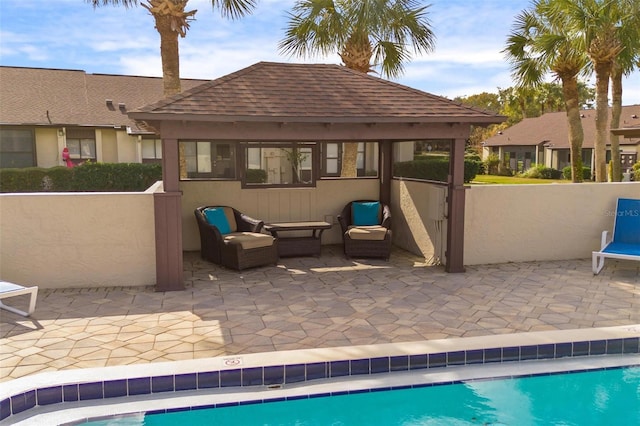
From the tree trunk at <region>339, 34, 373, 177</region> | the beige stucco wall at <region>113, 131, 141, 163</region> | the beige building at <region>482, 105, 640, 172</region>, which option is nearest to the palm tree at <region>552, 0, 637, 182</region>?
the tree trunk at <region>339, 34, 373, 177</region>

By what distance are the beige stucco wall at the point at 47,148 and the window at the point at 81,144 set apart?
0.54m

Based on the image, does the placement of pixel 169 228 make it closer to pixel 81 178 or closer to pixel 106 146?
pixel 81 178

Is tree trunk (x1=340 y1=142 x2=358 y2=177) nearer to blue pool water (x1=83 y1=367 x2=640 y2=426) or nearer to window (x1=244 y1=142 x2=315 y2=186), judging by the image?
window (x1=244 y1=142 x2=315 y2=186)

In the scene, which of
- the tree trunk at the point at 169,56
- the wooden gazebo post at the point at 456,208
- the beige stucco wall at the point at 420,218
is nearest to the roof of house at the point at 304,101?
the wooden gazebo post at the point at 456,208

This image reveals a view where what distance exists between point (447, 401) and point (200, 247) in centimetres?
667

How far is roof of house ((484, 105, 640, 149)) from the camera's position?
36625 mm

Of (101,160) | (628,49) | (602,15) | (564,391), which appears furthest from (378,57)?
(101,160)

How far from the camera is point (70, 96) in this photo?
941 inches

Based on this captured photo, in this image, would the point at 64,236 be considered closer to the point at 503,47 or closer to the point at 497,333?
the point at 497,333

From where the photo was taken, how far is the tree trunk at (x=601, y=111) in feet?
52.2

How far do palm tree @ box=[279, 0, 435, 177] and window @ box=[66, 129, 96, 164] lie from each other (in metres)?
12.3

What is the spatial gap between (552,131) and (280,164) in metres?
35.0

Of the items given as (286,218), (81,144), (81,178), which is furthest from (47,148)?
(286,218)

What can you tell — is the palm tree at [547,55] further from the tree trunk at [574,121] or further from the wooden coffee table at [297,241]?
the wooden coffee table at [297,241]
